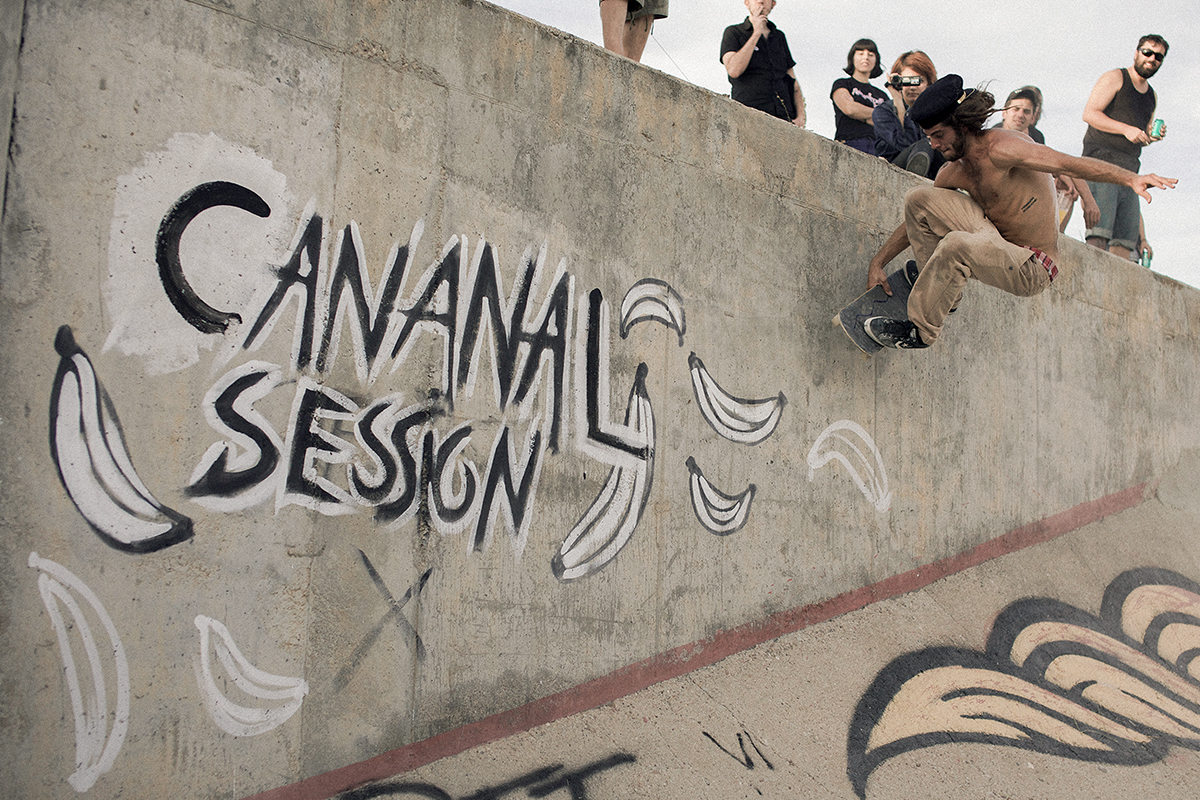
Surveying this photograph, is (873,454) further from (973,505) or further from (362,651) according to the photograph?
(362,651)

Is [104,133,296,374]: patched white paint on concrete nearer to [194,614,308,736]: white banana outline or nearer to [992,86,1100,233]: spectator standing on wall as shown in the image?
[194,614,308,736]: white banana outline

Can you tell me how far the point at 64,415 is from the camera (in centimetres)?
301

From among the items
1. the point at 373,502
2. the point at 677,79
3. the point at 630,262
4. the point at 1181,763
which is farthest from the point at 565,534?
the point at 1181,763

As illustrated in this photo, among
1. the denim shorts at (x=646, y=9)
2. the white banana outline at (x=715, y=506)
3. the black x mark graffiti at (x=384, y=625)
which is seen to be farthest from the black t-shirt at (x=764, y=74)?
the black x mark graffiti at (x=384, y=625)

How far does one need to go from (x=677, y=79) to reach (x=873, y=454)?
8.60ft

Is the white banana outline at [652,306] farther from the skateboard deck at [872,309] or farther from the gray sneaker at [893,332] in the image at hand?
the gray sneaker at [893,332]

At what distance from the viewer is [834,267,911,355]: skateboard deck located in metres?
5.13

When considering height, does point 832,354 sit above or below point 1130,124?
below

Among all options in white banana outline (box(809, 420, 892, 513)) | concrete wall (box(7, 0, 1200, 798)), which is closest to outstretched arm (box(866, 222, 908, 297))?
concrete wall (box(7, 0, 1200, 798))

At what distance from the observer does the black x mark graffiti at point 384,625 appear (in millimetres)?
3449

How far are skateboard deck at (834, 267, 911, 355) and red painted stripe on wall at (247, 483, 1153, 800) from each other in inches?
61.1

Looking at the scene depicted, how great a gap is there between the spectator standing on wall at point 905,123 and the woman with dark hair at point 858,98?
0.43ft

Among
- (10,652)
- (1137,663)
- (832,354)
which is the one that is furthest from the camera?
(1137,663)

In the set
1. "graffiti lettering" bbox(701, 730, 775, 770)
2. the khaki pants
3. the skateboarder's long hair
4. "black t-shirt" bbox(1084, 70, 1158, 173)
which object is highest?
"black t-shirt" bbox(1084, 70, 1158, 173)
